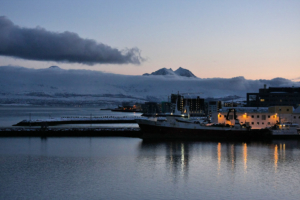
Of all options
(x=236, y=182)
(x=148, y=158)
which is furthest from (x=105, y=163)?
(x=236, y=182)

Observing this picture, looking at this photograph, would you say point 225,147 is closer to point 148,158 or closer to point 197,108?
point 148,158

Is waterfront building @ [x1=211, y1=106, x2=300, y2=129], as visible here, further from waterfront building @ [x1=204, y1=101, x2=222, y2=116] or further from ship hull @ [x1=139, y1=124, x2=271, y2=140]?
waterfront building @ [x1=204, y1=101, x2=222, y2=116]

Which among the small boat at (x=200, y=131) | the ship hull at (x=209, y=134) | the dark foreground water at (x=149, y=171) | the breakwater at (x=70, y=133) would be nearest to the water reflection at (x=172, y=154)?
the dark foreground water at (x=149, y=171)

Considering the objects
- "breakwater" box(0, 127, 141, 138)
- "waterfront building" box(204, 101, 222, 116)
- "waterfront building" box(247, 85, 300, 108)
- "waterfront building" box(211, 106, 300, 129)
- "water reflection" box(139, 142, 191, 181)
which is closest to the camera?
"water reflection" box(139, 142, 191, 181)

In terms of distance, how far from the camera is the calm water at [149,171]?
74.6 feet

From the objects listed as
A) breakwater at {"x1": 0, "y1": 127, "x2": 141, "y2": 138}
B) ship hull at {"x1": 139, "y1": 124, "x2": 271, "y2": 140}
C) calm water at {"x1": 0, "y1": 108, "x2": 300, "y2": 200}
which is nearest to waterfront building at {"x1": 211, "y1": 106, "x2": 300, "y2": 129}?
ship hull at {"x1": 139, "y1": 124, "x2": 271, "y2": 140}

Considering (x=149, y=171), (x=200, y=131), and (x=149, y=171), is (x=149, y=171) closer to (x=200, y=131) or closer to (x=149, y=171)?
(x=149, y=171)

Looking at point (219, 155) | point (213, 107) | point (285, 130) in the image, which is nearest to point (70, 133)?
point (219, 155)

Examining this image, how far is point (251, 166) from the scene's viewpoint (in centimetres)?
3155

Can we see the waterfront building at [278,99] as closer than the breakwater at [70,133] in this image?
No

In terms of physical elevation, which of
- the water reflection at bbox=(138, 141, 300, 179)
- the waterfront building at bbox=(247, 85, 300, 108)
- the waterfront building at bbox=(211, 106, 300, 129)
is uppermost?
the waterfront building at bbox=(247, 85, 300, 108)

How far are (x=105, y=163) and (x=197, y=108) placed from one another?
154m

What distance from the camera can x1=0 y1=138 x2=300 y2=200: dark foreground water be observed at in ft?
74.6

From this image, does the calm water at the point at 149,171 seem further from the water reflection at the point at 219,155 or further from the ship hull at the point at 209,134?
the ship hull at the point at 209,134
